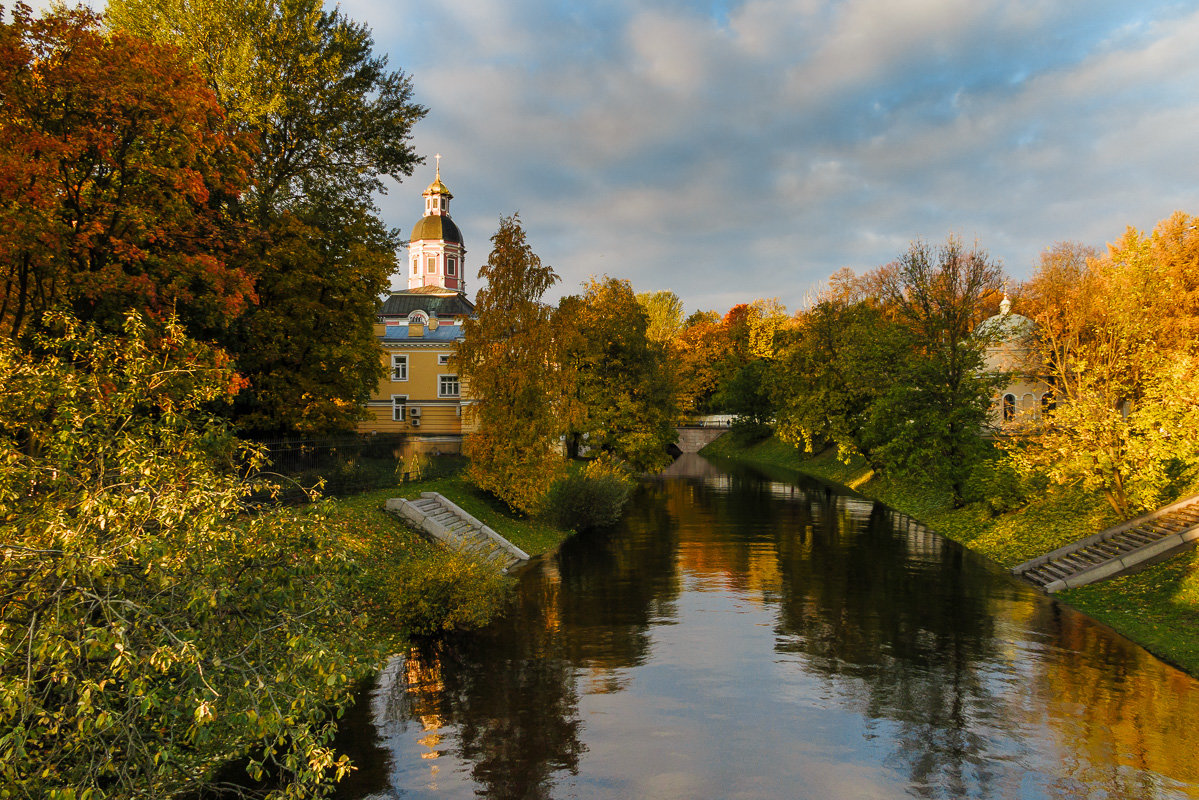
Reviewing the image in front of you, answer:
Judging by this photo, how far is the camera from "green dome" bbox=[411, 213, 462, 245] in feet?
269

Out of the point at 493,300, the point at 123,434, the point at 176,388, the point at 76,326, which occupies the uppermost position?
the point at 493,300

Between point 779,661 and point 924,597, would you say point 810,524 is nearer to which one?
point 924,597

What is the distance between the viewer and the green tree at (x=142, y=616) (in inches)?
231

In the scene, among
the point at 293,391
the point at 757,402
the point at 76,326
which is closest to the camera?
the point at 76,326

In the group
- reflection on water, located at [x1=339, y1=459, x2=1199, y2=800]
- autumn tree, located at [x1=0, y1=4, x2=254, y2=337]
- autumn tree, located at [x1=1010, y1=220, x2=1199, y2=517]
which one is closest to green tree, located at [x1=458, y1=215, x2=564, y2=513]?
reflection on water, located at [x1=339, y1=459, x2=1199, y2=800]

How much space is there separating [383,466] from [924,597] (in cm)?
2122

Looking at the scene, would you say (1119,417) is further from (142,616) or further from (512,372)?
(142,616)

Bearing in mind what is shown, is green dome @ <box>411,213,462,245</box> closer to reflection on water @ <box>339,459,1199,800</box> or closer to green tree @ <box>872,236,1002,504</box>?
green tree @ <box>872,236,1002,504</box>

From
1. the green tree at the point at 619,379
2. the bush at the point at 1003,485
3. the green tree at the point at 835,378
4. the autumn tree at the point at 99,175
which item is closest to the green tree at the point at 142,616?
the autumn tree at the point at 99,175

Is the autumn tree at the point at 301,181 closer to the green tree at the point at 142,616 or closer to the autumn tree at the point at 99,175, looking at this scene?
the autumn tree at the point at 99,175

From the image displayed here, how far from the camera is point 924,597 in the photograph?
72.6 ft

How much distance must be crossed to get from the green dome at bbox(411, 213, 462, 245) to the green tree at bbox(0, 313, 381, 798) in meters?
75.6

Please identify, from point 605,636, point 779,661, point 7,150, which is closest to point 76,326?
point 7,150

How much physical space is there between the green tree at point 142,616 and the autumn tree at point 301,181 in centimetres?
1754
